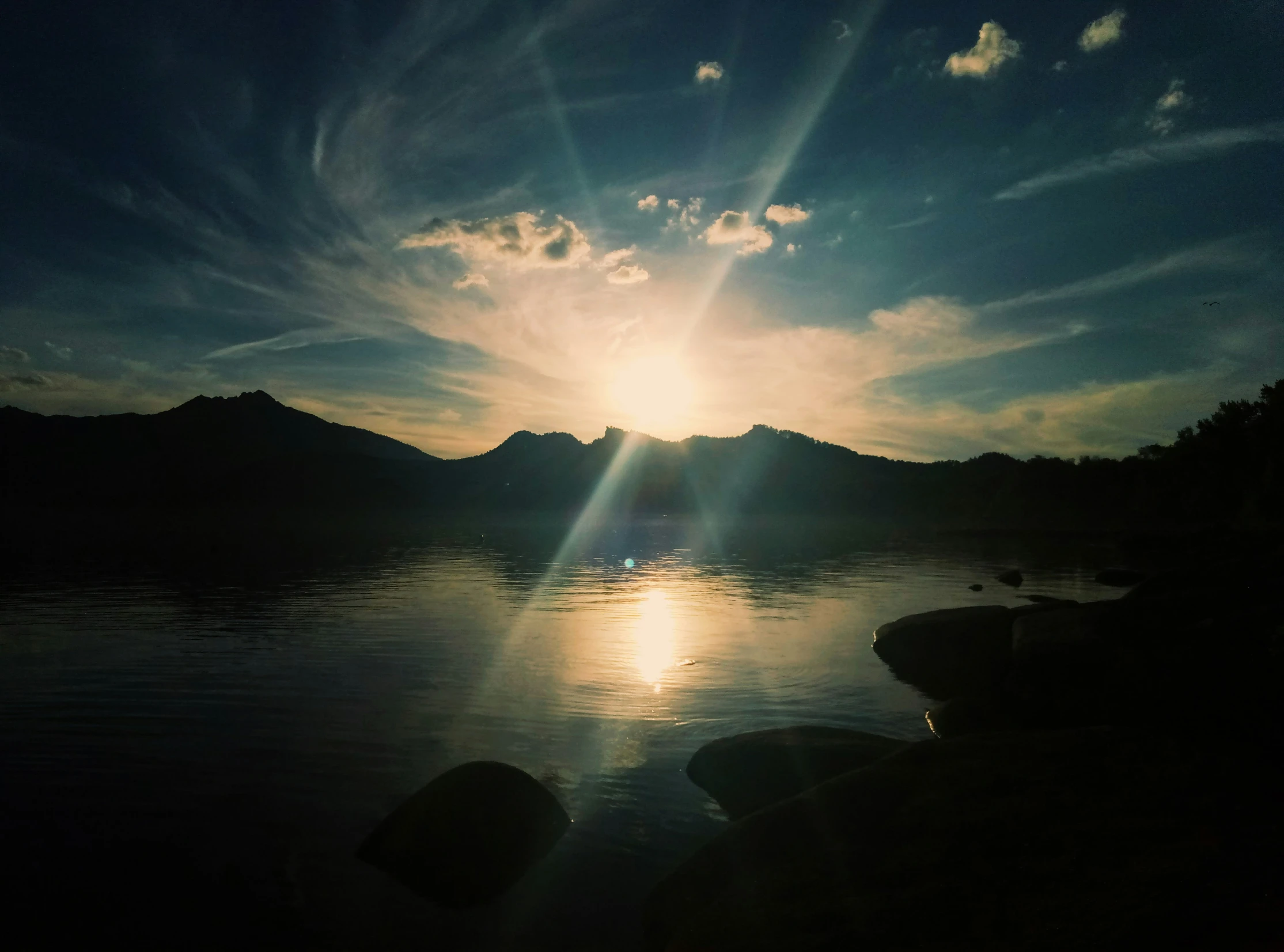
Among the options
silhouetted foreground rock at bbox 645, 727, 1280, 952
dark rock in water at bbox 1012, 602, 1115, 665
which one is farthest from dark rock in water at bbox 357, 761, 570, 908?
dark rock in water at bbox 1012, 602, 1115, 665

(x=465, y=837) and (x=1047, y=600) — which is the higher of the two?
(x=1047, y=600)

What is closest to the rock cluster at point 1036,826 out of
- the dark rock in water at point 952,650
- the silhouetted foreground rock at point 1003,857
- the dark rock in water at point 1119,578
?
the silhouetted foreground rock at point 1003,857

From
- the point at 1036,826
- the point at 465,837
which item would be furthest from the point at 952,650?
the point at 465,837

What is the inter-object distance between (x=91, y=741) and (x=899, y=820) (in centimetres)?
1713

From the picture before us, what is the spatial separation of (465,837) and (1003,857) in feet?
24.2

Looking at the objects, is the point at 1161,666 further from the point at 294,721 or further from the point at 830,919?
the point at 294,721

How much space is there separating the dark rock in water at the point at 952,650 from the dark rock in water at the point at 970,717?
10.5ft

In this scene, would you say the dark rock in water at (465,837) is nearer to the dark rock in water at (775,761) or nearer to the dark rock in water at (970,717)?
the dark rock in water at (775,761)

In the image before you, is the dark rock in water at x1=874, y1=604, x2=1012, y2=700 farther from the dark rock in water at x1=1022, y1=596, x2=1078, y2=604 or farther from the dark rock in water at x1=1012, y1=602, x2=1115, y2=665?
the dark rock in water at x1=1012, y1=602, x2=1115, y2=665

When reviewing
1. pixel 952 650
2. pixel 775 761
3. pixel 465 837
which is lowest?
pixel 465 837

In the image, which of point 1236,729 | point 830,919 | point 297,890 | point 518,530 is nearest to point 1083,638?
point 1236,729

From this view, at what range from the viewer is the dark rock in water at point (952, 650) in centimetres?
2217

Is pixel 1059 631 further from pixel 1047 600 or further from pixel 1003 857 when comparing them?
pixel 1047 600

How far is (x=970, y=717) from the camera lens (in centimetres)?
1705
